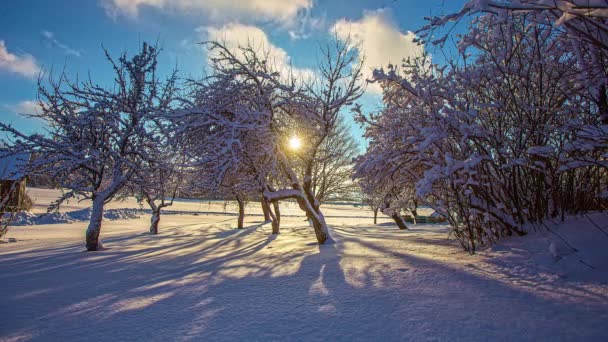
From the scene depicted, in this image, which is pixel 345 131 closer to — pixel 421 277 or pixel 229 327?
pixel 421 277

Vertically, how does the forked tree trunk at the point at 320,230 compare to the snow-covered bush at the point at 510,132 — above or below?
below

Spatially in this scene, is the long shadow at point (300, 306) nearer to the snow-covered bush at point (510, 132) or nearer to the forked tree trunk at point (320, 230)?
the snow-covered bush at point (510, 132)

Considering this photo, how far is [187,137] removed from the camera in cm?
707

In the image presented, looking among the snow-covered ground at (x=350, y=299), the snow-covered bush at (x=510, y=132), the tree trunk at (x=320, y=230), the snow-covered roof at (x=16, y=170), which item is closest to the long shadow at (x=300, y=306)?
the snow-covered ground at (x=350, y=299)

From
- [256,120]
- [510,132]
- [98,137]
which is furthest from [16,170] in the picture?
[510,132]

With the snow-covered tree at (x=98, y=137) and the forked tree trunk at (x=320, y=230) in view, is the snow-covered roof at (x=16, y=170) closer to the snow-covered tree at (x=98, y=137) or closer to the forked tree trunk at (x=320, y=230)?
the snow-covered tree at (x=98, y=137)

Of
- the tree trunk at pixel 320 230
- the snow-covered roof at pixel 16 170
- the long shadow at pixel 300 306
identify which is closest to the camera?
the long shadow at pixel 300 306

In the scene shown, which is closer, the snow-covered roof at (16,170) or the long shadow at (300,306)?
the long shadow at (300,306)

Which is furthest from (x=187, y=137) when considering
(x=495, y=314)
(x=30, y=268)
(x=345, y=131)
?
(x=345, y=131)

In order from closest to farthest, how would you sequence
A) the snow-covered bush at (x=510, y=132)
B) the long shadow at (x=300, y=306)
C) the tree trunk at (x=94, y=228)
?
the long shadow at (x=300, y=306), the snow-covered bush at (x=510, y=132), the tree trunk at (x=94, y=228)

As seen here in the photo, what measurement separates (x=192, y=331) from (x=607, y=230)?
15.1 feet

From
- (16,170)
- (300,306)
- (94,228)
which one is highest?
(16,170)

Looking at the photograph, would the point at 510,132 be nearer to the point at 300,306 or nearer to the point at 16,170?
the point at 300,306

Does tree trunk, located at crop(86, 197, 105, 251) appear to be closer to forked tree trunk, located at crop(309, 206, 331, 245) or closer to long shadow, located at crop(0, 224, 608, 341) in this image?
long shadow, located at crop(0, 224, 608, 341)
